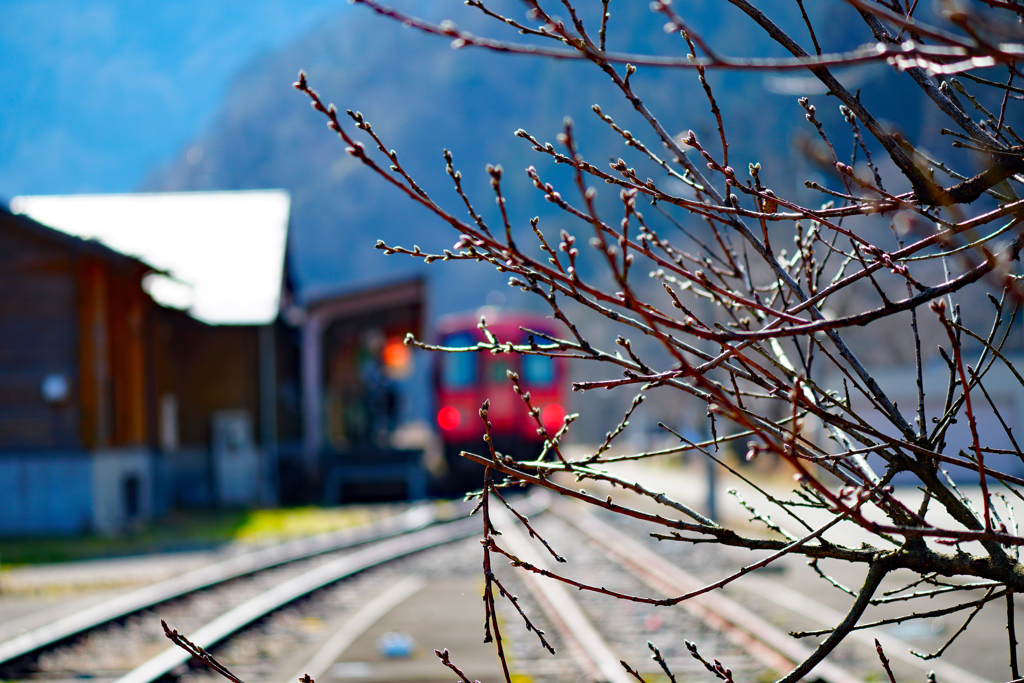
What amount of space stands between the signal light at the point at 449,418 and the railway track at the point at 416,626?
32.4ft

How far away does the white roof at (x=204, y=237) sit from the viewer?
2295 centimetres

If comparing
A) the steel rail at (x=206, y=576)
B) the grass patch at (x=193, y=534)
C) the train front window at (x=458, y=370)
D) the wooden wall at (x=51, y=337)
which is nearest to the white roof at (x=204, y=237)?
the wooden wall at (x=51, y=337)

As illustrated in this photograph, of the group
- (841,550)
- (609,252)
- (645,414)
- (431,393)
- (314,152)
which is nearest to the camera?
(609,252)

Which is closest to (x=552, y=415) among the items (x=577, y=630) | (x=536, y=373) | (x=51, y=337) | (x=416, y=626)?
(x=536, y=373)

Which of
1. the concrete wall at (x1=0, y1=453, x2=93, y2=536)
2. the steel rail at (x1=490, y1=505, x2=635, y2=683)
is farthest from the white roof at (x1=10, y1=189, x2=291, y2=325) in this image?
the steel rail at (x1=490, y1=505, x2=635, y2=683)

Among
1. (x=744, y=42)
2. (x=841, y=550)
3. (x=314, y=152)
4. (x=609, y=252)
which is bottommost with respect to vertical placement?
(x=841, y=550)

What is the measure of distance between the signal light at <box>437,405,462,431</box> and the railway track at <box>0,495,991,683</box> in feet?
32.4

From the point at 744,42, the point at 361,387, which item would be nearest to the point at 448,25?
the point at 361,387

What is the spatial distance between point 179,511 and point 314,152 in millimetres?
140579

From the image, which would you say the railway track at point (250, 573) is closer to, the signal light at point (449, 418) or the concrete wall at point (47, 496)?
the concrete wall at point (47, 496)

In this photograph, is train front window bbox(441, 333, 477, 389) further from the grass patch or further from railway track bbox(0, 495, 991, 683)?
railway track bbox(0, 495, 991, 683)

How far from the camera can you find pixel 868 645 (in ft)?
22.7

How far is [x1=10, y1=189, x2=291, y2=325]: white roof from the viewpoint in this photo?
23.0 m

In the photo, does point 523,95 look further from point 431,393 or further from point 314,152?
point 431,393
